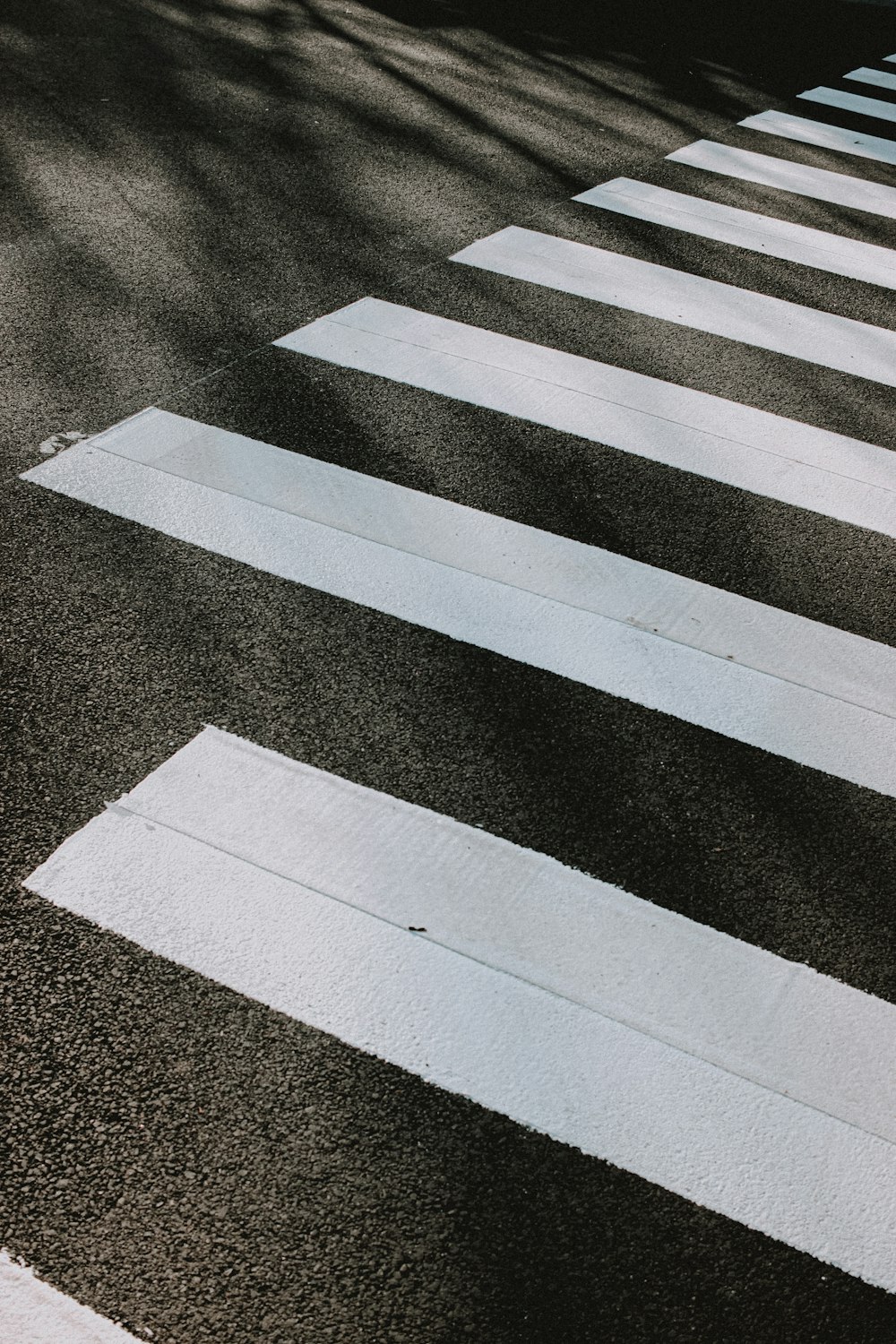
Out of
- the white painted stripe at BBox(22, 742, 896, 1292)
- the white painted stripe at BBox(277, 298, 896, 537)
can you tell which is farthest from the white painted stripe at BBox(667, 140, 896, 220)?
the white painted stripe at BBox(22, 742, 896, 1292)

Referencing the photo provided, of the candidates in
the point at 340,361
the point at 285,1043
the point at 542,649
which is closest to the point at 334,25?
the point at 340,361

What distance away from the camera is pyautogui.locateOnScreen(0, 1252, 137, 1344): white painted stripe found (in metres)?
1.76

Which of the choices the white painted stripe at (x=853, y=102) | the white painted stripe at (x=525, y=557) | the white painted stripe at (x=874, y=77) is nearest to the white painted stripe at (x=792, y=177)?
the white painted stripe at (x=853, y=102)

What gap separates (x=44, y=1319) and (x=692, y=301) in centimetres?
487

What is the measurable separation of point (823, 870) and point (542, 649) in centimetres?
96

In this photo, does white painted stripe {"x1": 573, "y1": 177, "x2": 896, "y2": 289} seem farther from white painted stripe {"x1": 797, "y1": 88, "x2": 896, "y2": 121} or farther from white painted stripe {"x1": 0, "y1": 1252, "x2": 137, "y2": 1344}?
white painted stripe {"x1": 0, "y1": 1252, "x2": 137, "y2": 1344}

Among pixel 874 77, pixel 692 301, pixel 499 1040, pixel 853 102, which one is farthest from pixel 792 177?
pixel 499 1040

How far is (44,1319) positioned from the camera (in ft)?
5.84

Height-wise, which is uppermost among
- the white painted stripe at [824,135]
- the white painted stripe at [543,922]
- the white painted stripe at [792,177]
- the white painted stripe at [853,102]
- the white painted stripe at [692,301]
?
the white painted stripe at [853,102]

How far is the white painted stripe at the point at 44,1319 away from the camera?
1765mm

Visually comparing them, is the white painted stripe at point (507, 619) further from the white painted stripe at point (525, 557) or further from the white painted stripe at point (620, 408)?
the white painted stripe at point (620, 408)

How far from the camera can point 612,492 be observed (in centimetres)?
404

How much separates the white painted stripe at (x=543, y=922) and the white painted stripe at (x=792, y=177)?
223 inches

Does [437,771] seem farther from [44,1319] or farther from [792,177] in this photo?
[792,177]
